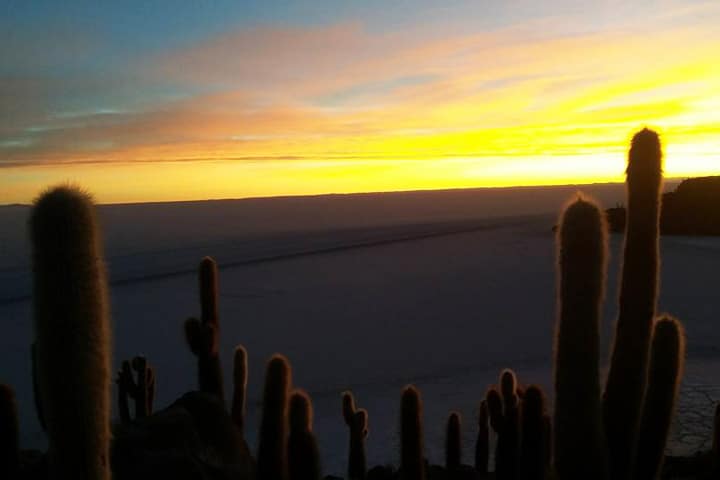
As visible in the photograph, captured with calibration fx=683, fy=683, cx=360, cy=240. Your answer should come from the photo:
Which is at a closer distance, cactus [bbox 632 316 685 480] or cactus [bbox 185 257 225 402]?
cactus [bbox 632 316 685 480]

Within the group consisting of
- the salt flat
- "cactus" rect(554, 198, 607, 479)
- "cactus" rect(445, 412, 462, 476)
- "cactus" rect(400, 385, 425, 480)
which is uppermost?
"cactus" rect(554, 198, 607, 479)

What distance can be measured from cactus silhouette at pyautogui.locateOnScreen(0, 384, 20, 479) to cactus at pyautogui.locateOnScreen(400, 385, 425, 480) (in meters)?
2.76

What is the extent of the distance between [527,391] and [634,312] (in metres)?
0.98

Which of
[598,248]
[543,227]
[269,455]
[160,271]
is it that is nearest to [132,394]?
[269,455]

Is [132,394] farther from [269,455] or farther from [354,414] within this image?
[269,455]

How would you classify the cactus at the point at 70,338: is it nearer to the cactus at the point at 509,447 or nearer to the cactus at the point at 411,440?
the cactus at the point at 411,440

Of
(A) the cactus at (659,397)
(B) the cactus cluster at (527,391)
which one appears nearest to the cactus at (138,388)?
(B) the cactus cluster at (527,391)

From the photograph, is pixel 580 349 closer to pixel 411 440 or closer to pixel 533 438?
pixel 533 438

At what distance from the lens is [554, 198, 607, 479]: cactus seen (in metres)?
3.65

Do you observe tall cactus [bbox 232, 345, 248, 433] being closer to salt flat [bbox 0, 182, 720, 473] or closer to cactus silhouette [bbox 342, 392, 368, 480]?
cactus silhouette [bbox 342, 392, 368, 480]

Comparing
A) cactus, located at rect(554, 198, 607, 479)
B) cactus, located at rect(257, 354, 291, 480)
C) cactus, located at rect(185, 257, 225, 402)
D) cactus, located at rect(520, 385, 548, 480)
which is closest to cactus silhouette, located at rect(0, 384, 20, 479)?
cactus, located at rect(257, 354, 291, 480)

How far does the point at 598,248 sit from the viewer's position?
12.1 feet

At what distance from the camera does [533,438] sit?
15.2ft

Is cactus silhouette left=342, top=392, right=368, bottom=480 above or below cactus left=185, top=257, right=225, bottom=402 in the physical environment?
below
